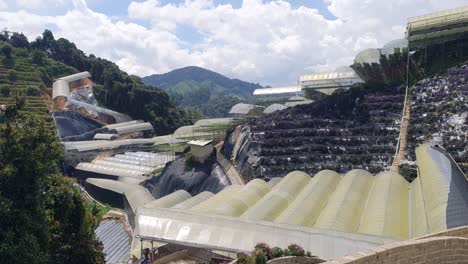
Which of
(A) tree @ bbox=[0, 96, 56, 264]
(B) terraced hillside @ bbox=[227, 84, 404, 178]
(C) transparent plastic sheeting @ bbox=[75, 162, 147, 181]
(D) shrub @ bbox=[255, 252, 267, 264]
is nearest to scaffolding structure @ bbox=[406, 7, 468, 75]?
(B) terraced hillside @ bbox=[227, 84, 404, 178]

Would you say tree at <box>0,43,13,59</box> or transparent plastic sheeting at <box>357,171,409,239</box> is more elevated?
tree at <box>0,43,13,59</box>

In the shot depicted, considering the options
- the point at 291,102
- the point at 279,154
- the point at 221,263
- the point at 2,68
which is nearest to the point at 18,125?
the point at 221,263

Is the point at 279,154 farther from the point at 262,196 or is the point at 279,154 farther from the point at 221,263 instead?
the point at 221,263

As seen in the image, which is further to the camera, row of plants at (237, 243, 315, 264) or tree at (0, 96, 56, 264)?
row of plants at (237, 243, 315, 264)

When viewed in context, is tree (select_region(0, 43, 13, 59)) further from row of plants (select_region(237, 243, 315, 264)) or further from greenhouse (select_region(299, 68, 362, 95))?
row of plants (select_region(237, 243, 315, 264))

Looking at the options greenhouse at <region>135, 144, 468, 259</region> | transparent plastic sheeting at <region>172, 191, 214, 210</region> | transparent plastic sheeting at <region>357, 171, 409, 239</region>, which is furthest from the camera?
transparent plastic sheeting at <region>172, 191, 214, 210</region>
